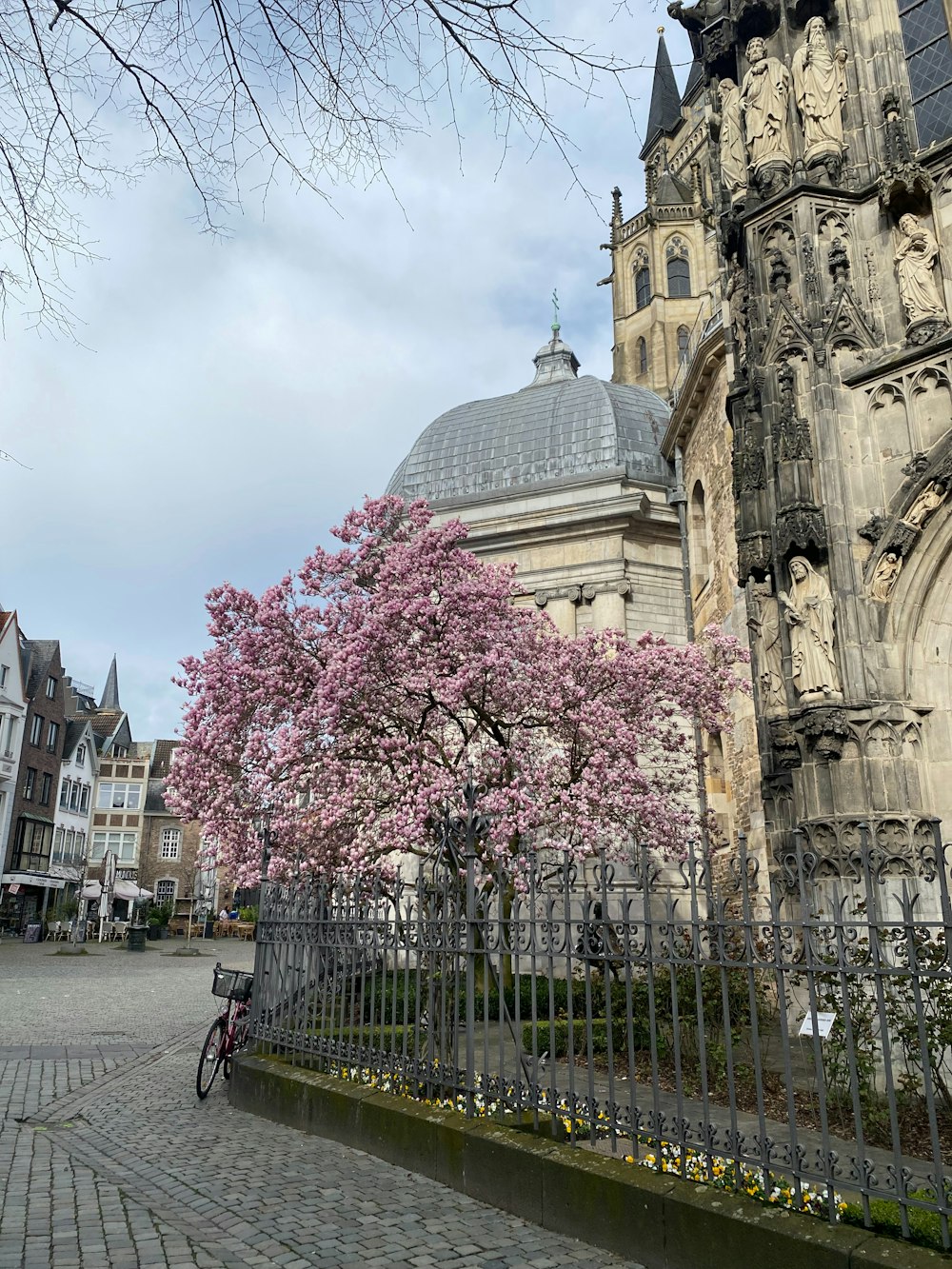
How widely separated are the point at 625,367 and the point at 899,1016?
41534 millimetres

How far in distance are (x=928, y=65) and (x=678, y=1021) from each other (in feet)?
41.7

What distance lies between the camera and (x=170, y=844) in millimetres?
61594

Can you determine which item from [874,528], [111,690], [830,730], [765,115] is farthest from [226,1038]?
[111,690]

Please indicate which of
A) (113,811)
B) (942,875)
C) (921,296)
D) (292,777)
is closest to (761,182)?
(921,296)

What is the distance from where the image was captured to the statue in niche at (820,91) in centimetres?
1234

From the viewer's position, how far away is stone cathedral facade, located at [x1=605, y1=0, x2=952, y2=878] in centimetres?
1044

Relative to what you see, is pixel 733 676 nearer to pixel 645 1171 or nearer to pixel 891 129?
pixel 891 129

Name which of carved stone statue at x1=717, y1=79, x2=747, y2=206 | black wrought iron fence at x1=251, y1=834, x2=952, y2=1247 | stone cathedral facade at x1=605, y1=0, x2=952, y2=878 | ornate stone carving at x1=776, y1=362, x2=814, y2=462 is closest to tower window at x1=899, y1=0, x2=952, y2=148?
stone cathedral facade at x1=605, y1=0, x2=952, y2=878

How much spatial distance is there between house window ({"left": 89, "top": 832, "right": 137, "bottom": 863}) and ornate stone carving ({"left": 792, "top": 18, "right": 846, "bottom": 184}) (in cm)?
5673

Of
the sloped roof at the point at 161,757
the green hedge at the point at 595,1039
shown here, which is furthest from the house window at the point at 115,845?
the green hedge at the point at 595,1039

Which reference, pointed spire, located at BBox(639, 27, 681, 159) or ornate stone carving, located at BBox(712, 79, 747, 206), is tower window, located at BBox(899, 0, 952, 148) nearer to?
ornate stone carving, located at BBox(712, 79, 747, 206)

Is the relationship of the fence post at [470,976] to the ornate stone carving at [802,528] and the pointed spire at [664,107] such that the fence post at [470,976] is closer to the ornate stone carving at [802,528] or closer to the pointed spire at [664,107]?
the ornate stone carving at [802,528]

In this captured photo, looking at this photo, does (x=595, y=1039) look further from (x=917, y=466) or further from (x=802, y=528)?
(x=917, y=466)

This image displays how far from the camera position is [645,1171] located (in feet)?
16.0
